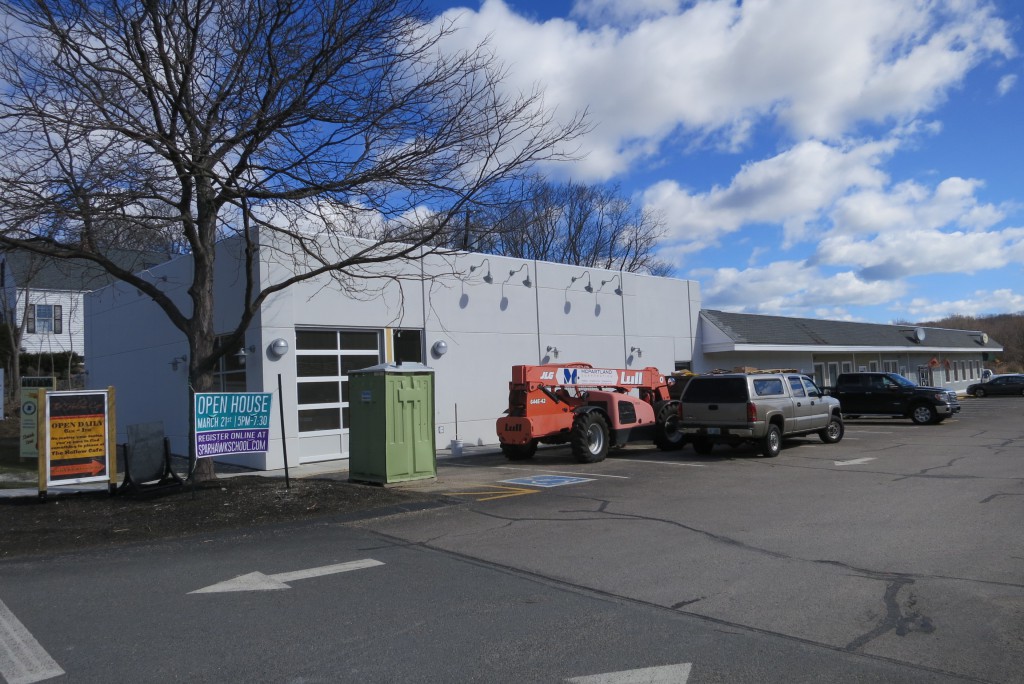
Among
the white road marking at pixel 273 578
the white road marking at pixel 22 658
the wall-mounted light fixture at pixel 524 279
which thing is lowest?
the white road marking at pixel 273 578

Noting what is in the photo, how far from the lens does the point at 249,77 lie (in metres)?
12.1

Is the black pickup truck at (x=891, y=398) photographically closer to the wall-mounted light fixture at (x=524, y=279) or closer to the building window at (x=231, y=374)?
the wall-mounted light fixture at (x=524, y=279)

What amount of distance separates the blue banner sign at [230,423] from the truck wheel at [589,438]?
21.9 feet

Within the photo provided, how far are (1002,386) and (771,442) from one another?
129ft

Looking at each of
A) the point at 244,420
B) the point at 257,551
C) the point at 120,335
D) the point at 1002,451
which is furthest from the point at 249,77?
the point at 1002,451

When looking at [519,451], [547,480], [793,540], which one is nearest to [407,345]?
[519,451]

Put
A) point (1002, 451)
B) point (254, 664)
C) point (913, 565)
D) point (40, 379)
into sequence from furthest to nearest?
point (40, 379) → point (1002, 451) → point (913, 565) → point (254, 664)

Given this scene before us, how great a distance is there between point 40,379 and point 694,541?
33155 millimetres

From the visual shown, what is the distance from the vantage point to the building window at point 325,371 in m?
17.3

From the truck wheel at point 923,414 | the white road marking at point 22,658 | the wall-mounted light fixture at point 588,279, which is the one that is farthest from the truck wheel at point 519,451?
the truck wheel at point 923,414

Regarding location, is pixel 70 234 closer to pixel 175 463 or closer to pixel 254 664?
pixel 175 463

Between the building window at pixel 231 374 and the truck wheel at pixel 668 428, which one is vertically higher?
the building window at pixel 231 374

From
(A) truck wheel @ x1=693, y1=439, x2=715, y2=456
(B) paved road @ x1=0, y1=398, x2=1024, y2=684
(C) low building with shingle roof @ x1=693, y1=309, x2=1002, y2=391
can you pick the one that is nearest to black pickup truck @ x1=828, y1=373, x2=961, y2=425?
(C) low building with shingle roof @ x1=693, y1=309, x2=1002, y2=391

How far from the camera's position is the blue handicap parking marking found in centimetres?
1363
